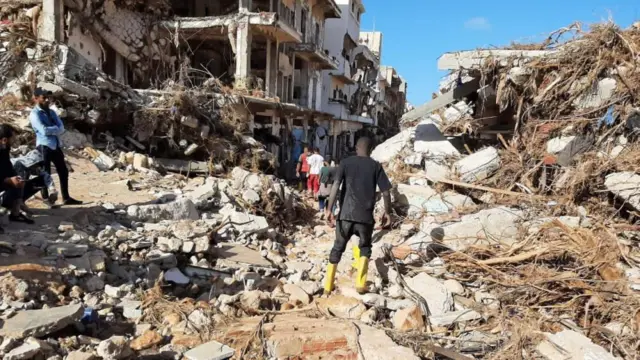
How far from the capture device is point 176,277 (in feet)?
14.8

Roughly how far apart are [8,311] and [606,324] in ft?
15.1

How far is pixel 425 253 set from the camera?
555 cm

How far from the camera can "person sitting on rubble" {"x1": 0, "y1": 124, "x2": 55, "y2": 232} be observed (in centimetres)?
457

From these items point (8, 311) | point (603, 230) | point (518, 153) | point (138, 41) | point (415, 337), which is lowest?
point (415, 337)

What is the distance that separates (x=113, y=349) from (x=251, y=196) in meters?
5.07

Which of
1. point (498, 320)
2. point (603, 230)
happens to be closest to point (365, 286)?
point (498, 320)

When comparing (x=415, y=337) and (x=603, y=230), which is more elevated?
(x=603, y=230)

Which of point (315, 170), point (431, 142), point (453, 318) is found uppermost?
point (431, 142)

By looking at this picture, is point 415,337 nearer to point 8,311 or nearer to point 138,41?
point 8,311

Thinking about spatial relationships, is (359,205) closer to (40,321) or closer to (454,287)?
(454,287)

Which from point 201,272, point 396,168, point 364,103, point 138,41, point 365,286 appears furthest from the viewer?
point 364,103

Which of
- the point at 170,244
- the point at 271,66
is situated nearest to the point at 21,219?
the point at 170,244

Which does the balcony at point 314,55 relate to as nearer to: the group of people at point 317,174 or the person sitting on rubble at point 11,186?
the group of people at point 317,174

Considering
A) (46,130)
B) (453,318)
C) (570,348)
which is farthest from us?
(46,130)
